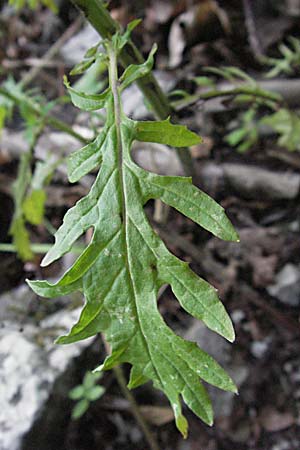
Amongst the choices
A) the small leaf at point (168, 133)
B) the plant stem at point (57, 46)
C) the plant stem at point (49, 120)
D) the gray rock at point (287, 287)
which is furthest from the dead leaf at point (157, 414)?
the plant stem at point (57, 46)

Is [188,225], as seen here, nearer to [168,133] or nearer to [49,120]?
[49,120]

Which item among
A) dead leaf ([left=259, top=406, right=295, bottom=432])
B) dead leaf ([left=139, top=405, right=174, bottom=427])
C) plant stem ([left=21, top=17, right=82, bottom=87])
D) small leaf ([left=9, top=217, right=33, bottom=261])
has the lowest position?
dead leaf ([left=259, top=406, right=295, bottom=432])

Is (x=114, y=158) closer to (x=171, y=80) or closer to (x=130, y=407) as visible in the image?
(x=130, y=407)

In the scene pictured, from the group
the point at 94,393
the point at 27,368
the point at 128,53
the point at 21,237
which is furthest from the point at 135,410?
the point at 128,53

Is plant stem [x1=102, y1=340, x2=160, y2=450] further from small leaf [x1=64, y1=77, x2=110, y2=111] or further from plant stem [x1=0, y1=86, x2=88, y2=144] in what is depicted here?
small leaf [x1=64, y1=77, x2=110, y2=111]

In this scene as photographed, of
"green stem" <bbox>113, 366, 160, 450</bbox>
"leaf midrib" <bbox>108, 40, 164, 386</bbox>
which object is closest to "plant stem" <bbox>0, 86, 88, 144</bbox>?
"leaf midrib" <bbox>108, 40, 164, 386</bbox>

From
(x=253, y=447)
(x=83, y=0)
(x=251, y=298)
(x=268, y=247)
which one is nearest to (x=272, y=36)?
(x=268, y=247)

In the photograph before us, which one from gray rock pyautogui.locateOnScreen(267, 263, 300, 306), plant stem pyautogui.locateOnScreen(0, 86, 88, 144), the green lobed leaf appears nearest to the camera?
Result: the green lobed leaf

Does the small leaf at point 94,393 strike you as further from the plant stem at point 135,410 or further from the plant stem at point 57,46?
the plant stem at point 57,46
